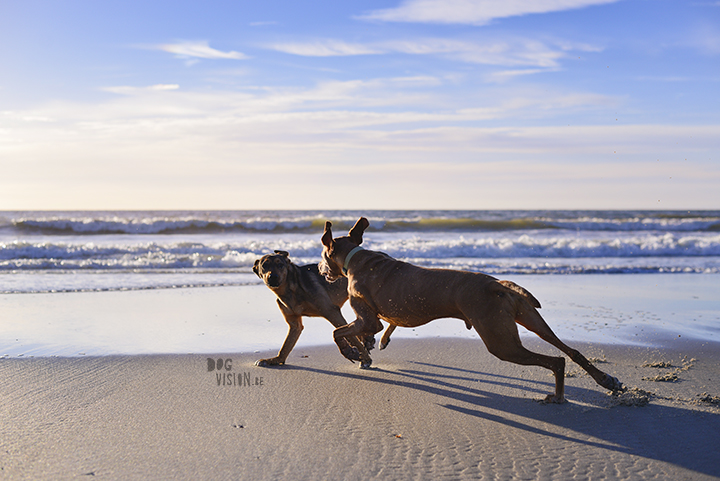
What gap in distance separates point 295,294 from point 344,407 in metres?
1.88

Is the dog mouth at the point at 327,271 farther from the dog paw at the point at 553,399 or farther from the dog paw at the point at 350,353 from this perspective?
the dog paw at the point at 553,399

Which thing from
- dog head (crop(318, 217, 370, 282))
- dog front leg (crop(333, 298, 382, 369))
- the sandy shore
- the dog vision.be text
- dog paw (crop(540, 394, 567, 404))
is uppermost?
dog head (crop(318, 217, 370, 282))

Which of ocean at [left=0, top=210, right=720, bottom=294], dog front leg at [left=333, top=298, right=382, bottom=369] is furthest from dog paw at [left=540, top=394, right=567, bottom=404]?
ocean at [left=0, top=210, right=720, bottom=294]

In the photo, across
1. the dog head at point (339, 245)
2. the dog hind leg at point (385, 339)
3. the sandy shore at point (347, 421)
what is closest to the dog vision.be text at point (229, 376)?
the sandy shore at point (347, 421)

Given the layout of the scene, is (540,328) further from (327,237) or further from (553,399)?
(327,237)

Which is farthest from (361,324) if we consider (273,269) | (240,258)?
(240,258)

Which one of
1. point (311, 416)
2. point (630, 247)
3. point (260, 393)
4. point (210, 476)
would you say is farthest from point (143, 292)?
point (630, 247)

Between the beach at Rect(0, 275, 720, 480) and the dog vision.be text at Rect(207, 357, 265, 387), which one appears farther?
the dog vision.be text at Rect(207, 357, 265, 387)

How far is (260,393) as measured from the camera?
475cm

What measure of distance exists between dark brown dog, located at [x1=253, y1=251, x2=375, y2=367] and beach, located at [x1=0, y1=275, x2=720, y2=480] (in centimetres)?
31

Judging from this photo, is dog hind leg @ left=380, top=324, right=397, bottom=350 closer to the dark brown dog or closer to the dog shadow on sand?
the dark brown dog

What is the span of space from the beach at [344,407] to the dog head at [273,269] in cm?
90

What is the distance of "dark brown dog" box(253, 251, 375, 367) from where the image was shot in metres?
5.78

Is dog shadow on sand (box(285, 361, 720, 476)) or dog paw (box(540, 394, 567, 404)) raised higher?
dog paw (box(540, 394, 567, 404))
